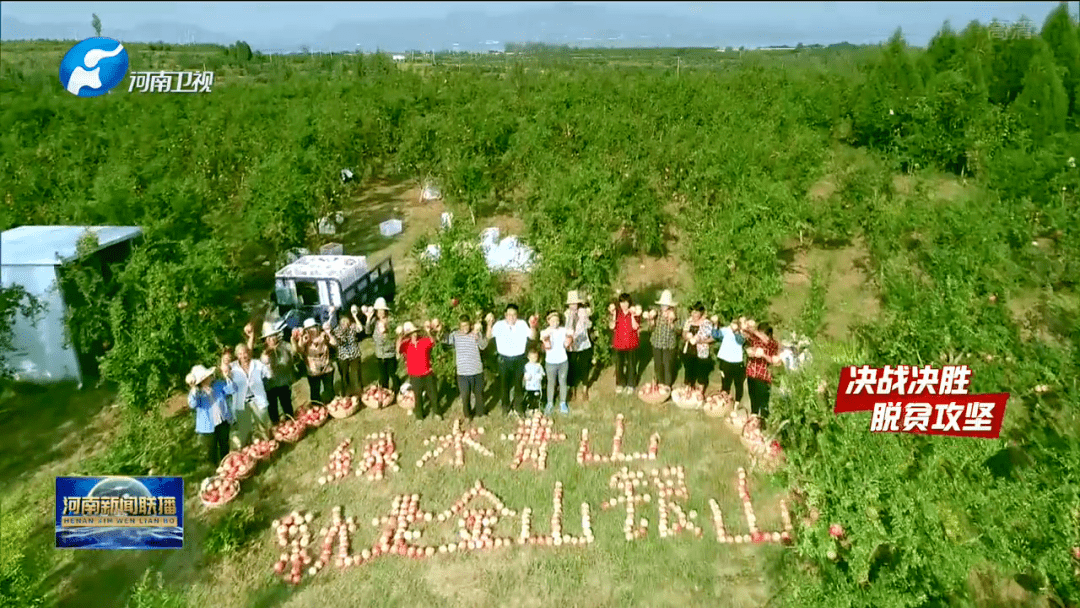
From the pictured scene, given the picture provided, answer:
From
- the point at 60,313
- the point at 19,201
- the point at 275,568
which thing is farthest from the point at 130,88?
the point at 275,568

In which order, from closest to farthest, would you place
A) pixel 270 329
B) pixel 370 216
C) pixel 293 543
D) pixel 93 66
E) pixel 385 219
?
pixel 293 543 < pixel 270 329 < pixel 385 219 < pixel 370 216 < pixel 93 66

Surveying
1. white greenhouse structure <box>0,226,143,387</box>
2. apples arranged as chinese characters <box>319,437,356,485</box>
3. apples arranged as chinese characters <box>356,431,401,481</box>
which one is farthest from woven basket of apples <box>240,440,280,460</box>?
white greenhouse structure <box>0,226,143,387</box>

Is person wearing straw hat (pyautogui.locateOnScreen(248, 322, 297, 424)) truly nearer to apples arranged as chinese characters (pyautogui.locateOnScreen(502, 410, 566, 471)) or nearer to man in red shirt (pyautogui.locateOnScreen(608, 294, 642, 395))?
apples arranged as chinese characters (pyautogui.locateOnScreen(502, 410, 566, 471))

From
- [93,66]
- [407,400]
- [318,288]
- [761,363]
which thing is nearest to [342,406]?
[407,400]

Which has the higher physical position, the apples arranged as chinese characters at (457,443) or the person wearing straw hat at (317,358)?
the person wearing straw hat at (317,358)

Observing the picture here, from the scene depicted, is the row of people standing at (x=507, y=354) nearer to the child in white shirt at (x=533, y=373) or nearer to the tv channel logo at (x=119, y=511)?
the child in white shirt at (x=533, y=373)

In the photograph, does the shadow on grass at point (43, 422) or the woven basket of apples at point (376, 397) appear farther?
the woven basket of apples at point (376, 397)

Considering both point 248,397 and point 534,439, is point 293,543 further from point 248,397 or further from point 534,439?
point 534,439

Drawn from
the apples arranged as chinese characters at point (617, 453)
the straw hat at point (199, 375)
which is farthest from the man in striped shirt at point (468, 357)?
the straw hat at point (199, 375)
